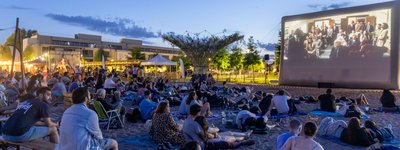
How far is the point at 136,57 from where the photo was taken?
65.9 meters

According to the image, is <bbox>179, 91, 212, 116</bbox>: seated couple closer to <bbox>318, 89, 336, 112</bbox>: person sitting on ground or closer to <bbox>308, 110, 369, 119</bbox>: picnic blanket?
<bbox>308, 110, 369, 119</bbox>: picnic blanket

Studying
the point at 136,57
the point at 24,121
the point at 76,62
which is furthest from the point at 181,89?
the point at 136,57

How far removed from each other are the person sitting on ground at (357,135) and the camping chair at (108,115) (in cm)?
556

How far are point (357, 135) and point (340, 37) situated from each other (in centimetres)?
1732

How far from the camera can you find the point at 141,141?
298 inches

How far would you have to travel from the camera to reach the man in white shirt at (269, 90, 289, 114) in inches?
427

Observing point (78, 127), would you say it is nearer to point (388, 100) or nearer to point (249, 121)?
point (249, 121)

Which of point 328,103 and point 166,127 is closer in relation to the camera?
point 166,127

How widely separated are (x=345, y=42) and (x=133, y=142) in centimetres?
1909

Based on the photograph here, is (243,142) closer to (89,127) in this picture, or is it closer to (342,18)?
(89,127)

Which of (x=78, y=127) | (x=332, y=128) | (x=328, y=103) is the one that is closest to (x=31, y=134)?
(x=78, y=127)

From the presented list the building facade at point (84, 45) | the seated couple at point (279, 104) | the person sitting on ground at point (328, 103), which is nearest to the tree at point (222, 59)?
the building facade at point (84, 45)

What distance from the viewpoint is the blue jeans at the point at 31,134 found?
5.02m

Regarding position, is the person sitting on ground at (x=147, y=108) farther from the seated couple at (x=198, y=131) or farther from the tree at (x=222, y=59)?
the tree at (x=222, y=59)
